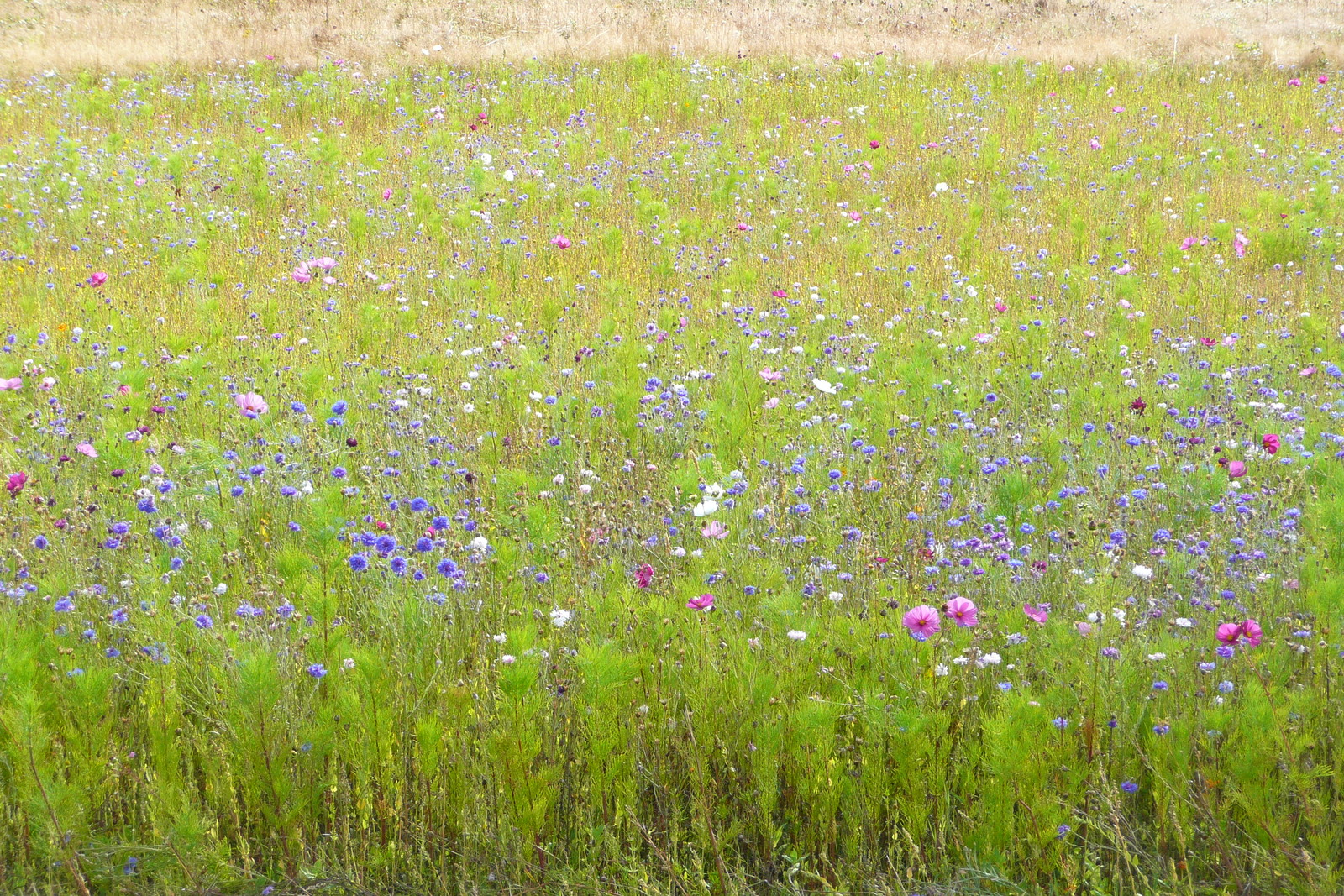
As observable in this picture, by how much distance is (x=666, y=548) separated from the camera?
2.83 meters

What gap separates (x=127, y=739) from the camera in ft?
6.90

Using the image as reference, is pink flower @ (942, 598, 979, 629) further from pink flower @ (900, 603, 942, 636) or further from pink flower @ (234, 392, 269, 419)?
pink flower @ (234, 392, 269, 419)

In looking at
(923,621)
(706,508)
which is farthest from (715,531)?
(923,621)

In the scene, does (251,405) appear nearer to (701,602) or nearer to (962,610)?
(701,602)

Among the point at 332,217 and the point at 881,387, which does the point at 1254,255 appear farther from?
the point at 332,217

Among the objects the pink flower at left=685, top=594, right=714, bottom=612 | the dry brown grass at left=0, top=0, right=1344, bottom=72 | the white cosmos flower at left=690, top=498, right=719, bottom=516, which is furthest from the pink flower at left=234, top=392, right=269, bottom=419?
the dry brown grass at left=0, top=0, right=1344, bottom=72

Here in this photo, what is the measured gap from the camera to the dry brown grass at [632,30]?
41.3 ft

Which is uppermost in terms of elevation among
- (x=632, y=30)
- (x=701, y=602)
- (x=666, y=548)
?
(x=632, y=30)

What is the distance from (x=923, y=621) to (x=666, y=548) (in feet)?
2.99

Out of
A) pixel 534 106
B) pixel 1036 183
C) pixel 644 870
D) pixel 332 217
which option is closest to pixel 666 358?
pixel 644 870

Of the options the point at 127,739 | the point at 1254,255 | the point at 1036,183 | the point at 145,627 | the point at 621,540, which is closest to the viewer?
the point at 127,739

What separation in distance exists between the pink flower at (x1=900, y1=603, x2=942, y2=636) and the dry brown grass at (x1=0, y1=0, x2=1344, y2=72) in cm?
1141

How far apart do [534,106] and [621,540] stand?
8235 millimetres

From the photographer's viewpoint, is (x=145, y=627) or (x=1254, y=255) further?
(x=1254, y=255)
